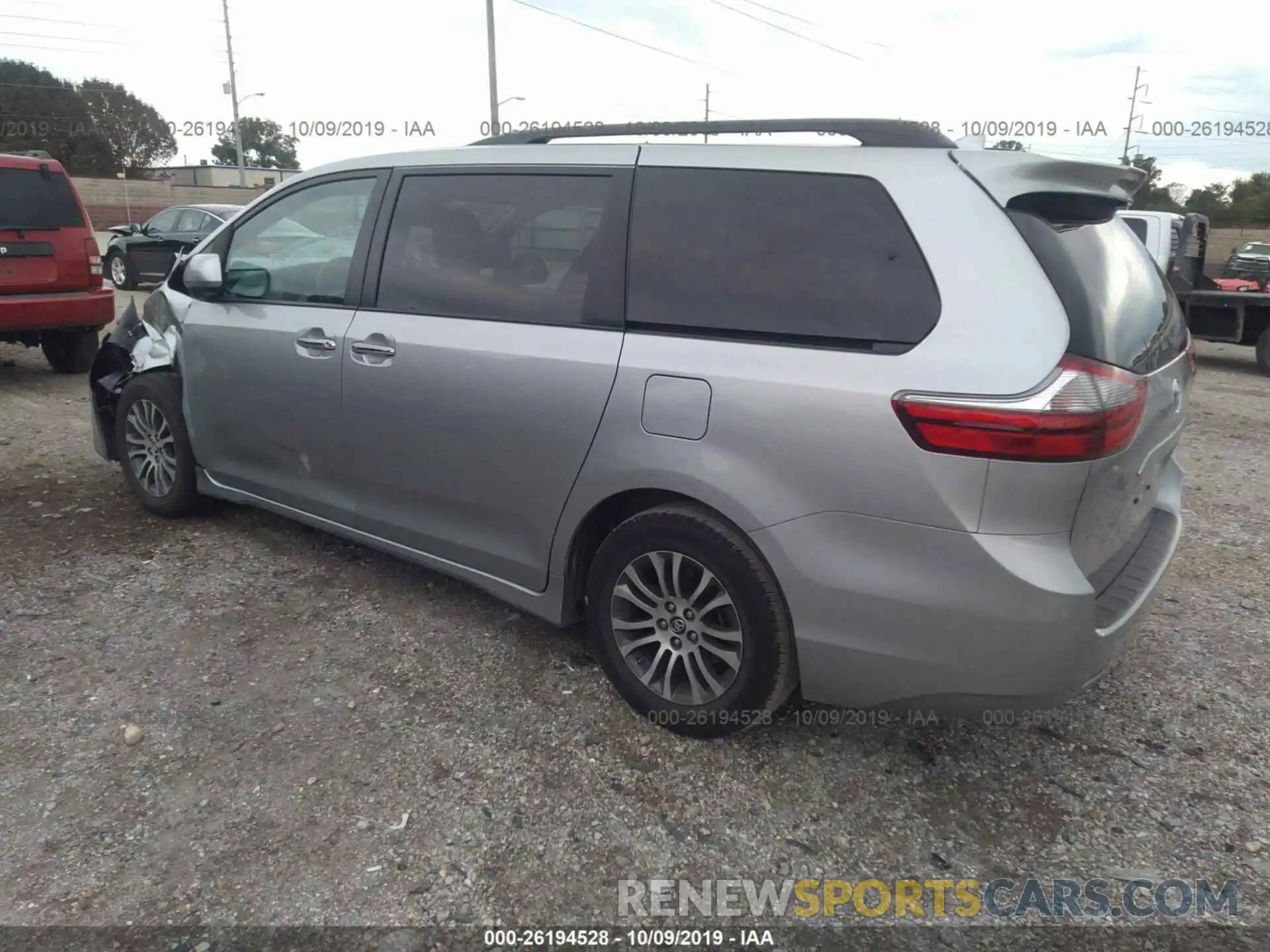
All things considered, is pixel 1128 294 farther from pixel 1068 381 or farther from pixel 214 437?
pixel 214 437

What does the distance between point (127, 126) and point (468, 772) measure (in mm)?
78435

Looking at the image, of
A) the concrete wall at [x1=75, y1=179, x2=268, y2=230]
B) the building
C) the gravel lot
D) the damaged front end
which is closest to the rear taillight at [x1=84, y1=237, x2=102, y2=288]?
the damaged front end

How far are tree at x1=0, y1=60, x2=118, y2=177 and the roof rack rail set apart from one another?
64.3 metres

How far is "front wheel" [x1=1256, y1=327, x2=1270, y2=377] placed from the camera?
411 inches

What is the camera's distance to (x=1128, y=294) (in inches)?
102

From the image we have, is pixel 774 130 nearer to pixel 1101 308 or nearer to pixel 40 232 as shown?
pixel 1101 308

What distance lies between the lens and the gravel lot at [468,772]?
7.42 feet

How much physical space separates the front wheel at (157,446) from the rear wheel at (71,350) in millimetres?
4498

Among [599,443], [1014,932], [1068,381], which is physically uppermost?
[1068,381]

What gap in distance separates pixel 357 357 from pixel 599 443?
1.20 metres

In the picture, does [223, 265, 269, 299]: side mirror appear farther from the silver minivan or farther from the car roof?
the car roof

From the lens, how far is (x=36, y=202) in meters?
7.52

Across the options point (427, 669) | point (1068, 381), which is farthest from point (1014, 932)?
point (427, 669)

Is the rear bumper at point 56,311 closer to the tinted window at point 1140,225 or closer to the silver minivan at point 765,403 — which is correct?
the silver minivan at point 765,403
